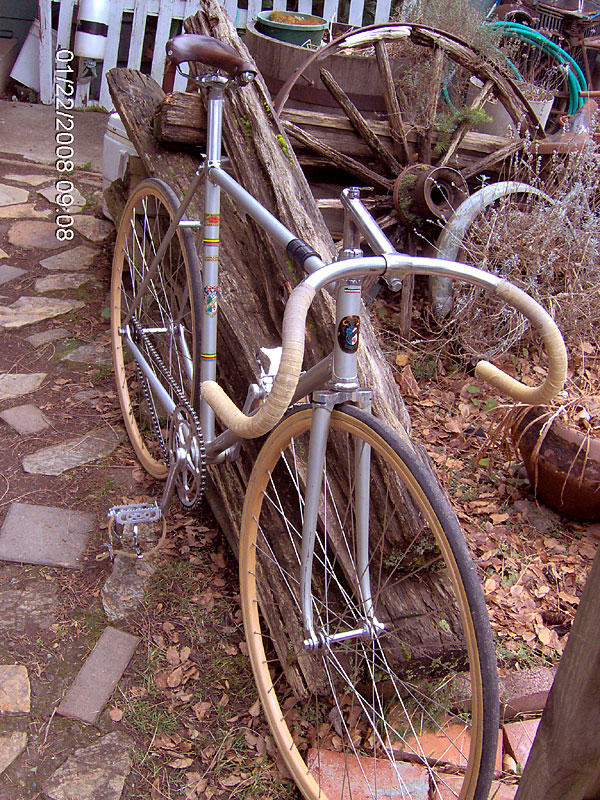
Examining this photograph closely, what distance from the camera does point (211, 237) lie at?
7.35 feet

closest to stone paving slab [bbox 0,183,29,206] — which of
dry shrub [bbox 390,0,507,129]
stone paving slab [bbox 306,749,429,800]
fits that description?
dry shrub [bbox 390,0,507,129]

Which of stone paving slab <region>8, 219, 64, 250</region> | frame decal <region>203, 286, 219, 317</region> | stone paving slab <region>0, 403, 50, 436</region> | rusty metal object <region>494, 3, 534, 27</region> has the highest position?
rusty metal object <region>494, 3, 534, 27</region>

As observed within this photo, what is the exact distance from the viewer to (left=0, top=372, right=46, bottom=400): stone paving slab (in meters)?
3.49

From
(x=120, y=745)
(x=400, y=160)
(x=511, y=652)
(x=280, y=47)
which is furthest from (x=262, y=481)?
(x=280, y=47)

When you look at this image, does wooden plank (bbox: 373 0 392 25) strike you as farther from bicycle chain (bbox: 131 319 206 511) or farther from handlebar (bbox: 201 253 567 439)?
handlebar (bbox: 201 253 567 439)

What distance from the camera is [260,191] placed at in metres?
2.65

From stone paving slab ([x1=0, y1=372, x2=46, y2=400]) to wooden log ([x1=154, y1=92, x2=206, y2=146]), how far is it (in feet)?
4.54

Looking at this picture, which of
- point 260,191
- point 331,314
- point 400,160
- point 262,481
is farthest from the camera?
point 400,160

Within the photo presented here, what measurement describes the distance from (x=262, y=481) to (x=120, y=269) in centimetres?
176

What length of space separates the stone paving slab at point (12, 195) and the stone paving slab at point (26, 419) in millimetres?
2428

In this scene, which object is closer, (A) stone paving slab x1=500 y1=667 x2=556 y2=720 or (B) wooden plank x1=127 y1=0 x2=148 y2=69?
(A) stone paving slab x1=500 y1=667 x2=556 y2=720

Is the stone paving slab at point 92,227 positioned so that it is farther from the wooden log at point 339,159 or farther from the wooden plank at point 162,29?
the wooden plank at point 162,29

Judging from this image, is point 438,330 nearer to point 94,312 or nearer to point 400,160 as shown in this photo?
point 400,160

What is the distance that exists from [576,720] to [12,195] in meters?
5.34
